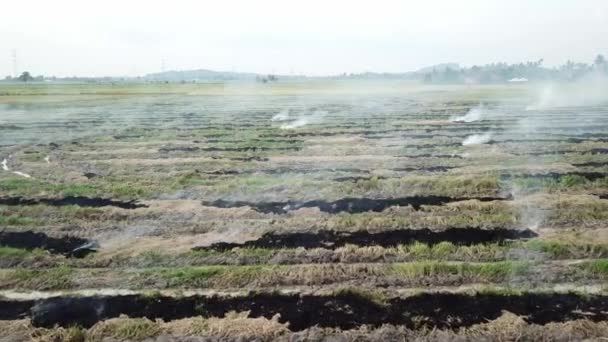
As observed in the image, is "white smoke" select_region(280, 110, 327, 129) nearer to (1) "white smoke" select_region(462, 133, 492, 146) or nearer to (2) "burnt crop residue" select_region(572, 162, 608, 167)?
(1) "white smoke" select_region(462, 133, 492, 146)

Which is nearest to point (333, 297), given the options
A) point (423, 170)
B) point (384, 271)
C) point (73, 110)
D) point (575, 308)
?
point (384, 271)

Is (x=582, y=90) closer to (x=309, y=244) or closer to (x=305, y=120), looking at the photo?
(x=305, y=120)

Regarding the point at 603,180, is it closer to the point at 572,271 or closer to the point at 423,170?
the point at 423,170

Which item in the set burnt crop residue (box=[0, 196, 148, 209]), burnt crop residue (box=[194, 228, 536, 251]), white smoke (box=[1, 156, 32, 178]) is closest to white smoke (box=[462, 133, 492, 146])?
burnt crop residue (box=[194, 228, 536, 251])

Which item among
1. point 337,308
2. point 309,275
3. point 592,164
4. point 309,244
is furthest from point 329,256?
point 592,164

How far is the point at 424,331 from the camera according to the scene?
8336mm

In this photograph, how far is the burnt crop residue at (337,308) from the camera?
8750mm

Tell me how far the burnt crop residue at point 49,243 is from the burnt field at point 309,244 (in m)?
0.07

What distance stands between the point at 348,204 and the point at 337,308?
702cm

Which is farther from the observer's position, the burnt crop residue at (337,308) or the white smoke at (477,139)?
the white smoke at (477,139)

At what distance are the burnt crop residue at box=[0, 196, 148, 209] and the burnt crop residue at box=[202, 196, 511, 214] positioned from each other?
2.49 meters

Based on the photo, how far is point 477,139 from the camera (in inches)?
1153

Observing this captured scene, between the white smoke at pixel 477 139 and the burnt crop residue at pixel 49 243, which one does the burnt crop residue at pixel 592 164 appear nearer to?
the white smoke at pixel 477 139

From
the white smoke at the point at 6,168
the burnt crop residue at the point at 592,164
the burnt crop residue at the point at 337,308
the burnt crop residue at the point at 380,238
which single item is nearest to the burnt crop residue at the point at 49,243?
the burnt crop residue at the point at 337,308
